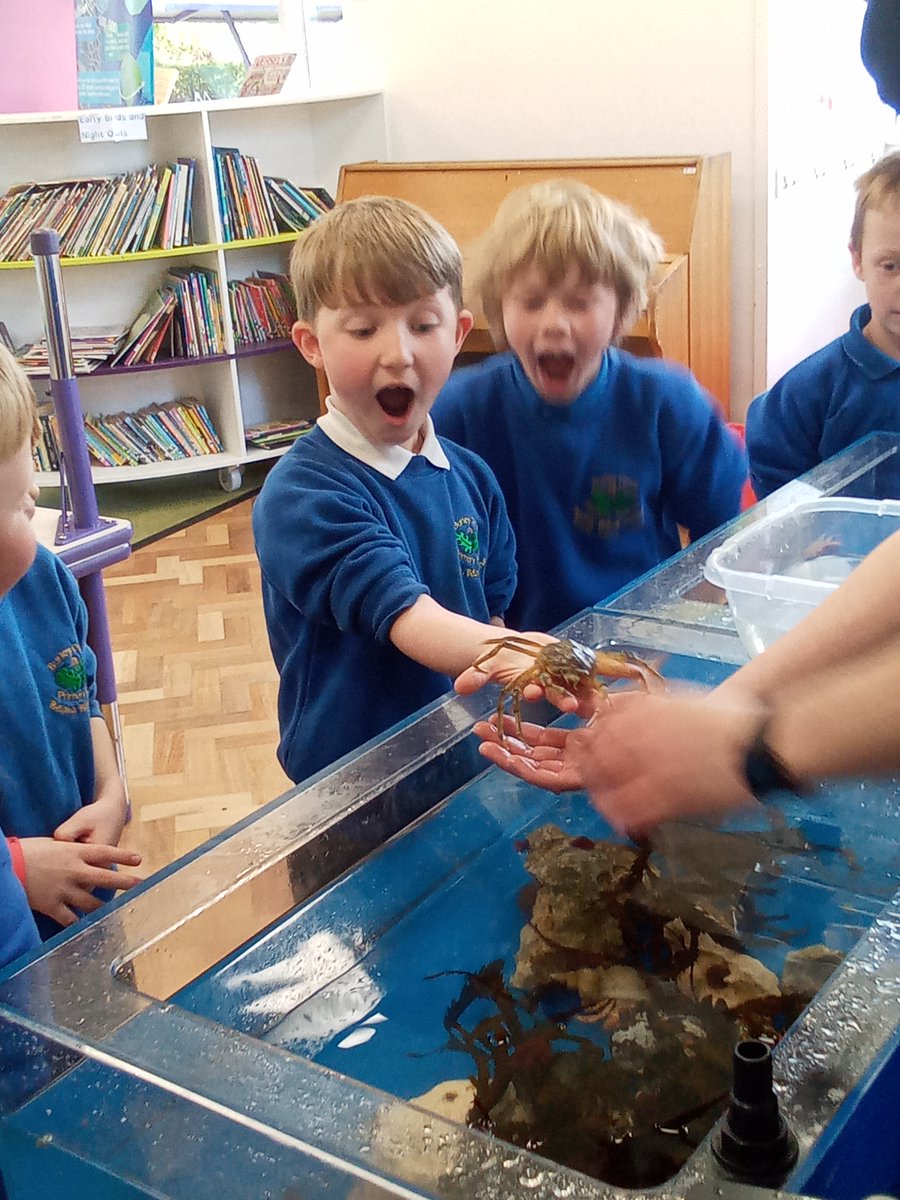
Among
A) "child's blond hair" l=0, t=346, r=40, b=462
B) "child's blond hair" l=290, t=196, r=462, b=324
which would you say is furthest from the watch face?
"child's blond hair" l=290, t=196, r=462, b=324

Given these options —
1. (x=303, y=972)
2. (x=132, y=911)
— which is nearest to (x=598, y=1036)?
(x=303, y=972)

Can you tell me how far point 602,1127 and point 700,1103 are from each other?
66mm

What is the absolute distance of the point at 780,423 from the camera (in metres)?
2.20

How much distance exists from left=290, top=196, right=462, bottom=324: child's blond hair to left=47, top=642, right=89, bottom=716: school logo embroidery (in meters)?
0.54

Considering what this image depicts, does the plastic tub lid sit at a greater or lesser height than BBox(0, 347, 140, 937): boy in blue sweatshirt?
greater

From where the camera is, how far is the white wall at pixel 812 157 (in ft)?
15.4

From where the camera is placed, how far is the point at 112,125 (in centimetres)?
500

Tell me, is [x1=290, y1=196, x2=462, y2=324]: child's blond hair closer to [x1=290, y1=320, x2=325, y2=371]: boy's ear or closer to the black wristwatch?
[x1=290, y1=320, x2=325, y2=371]: boy's ear

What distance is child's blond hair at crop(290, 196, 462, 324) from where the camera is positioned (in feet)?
5.36

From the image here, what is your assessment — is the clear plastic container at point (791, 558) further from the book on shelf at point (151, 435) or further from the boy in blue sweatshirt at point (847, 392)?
the book on shelf at point (151, 435)

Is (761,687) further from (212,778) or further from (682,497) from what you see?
(212,778)

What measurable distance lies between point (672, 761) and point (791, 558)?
31.8 inches

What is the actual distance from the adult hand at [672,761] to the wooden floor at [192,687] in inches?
67.6

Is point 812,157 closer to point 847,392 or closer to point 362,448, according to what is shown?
point 847,392
